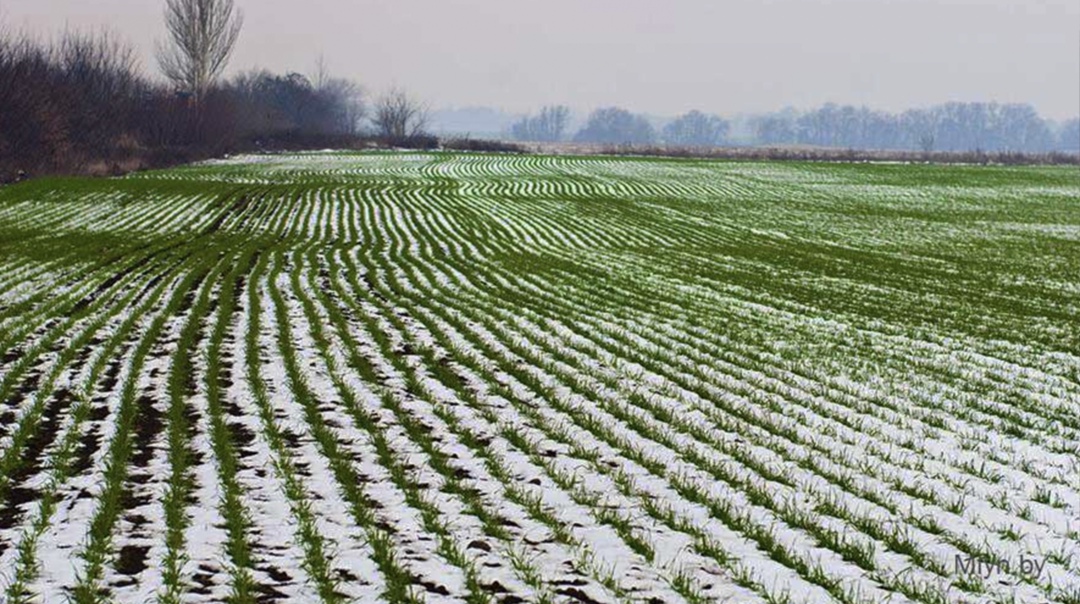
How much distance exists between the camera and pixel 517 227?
116 ft

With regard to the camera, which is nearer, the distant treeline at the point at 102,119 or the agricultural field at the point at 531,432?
the agricultural field at the point at 531,432

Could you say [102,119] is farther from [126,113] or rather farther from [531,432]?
[531,432]

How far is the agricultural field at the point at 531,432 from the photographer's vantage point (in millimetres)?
5891

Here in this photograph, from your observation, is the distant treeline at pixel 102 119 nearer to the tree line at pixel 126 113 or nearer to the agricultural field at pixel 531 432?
the tree line at pixel 126 113

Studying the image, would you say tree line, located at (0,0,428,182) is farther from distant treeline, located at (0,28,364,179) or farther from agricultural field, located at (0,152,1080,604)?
agricultural field, located at (0,152,1080,604)

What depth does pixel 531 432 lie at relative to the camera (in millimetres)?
8945

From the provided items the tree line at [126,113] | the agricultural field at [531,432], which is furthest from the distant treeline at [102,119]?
the agricultural field at [531,432]

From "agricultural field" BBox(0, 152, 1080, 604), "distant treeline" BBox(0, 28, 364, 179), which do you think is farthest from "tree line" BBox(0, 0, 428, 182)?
"agricultural field" BBox(0, 152, 1080, 604)

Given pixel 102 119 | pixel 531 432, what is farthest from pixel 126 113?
pixel 531 432

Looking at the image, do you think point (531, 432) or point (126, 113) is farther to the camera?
point (126, 113)

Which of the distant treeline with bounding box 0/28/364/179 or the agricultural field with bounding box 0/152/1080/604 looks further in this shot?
the distant treeline with bounding box 0/28/364/179

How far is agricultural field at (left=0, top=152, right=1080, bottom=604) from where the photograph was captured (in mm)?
5891

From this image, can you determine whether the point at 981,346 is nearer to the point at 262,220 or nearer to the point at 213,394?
the point at 213,394

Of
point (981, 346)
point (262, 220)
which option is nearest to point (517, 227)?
→ point (262, 220)
